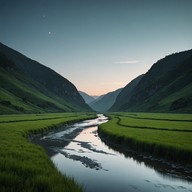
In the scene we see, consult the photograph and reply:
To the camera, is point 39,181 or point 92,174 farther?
point 92,174

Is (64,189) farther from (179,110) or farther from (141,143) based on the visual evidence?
(179,110)

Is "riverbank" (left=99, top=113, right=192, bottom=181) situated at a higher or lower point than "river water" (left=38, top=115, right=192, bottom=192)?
higher

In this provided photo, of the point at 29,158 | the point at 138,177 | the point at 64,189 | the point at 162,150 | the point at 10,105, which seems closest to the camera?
the point at 64,189

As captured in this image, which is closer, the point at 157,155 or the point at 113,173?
the point at 113,173

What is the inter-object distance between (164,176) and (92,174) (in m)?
6.10

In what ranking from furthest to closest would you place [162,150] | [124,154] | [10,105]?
[10,105], [124,154], [162,150]

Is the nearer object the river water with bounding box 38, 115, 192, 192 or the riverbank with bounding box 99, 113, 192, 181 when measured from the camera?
the river water with bounding box 38, 115, 192, 192

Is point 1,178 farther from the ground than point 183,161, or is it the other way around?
point 1,178

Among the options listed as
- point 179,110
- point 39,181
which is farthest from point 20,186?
point 179,110

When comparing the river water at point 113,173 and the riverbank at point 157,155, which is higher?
the riverbank at point 157,155

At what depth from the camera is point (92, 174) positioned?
22.3 metres

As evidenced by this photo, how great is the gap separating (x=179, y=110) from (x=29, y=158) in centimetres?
18307

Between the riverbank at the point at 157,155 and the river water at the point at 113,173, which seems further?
the riverbank at the point at 157,155

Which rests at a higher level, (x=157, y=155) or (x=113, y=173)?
(x=157, y=155)
